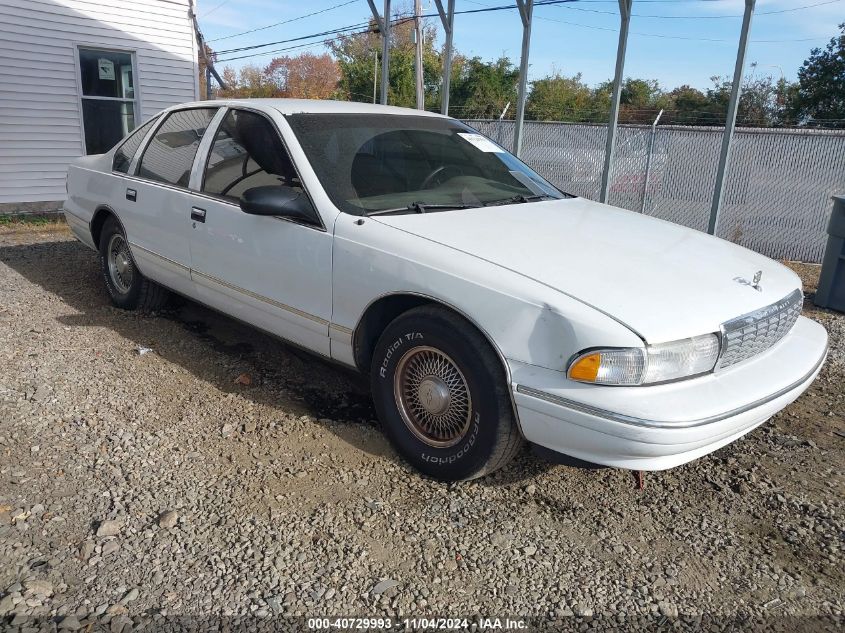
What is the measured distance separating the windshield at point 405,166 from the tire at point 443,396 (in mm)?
754

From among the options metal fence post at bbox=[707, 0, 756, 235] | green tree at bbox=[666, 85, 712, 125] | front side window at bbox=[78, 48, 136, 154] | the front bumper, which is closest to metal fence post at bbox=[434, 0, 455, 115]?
metal fence post at bbox=[707, 0, 756, 235]

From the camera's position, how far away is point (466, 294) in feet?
9.72

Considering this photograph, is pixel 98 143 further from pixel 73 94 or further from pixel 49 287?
pixel 49 287

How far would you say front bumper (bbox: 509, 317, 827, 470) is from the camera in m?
2.60

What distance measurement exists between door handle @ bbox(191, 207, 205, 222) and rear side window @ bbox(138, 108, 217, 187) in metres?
0.26

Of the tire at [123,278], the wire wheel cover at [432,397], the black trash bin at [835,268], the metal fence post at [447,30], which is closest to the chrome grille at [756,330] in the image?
the wire wheel cover at [432,397]

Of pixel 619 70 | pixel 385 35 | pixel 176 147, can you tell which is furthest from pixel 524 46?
pixel 176 147

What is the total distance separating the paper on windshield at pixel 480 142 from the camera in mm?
4512

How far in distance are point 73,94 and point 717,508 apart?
36.1 feet

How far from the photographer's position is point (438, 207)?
3.70 metres

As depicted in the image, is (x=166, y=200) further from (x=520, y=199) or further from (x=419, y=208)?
(x=520, y=199)

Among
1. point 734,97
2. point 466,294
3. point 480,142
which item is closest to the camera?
point 466,294

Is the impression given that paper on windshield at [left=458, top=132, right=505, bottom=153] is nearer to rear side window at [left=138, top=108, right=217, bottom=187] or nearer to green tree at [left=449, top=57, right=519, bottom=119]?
rear side window at [left=138, top=108, right=217, bottom=187]

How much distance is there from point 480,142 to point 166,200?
2.11m
